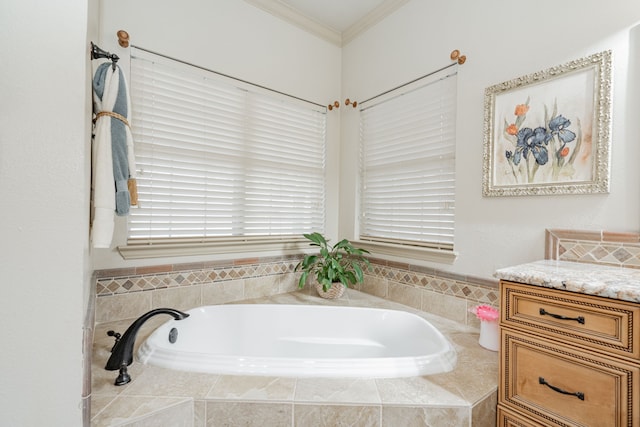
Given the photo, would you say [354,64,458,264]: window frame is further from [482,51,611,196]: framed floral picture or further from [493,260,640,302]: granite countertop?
[493,260,640,302]: granite countertop

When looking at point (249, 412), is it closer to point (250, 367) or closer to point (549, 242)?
point (250, 367)

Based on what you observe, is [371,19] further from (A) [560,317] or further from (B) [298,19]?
(A) [560,317]

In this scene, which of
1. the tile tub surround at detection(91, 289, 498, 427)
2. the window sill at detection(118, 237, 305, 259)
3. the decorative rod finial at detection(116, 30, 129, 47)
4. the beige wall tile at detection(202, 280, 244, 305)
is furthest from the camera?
the beige wall tile at detection(202, 280, 244, 305)

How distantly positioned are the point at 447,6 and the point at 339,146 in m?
1.30

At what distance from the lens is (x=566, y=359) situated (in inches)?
38.2

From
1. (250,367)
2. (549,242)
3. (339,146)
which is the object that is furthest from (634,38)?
(250,367)

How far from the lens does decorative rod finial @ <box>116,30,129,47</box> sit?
66.7 inches

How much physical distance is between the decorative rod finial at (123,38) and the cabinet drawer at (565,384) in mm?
2465

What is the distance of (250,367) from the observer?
1.22m

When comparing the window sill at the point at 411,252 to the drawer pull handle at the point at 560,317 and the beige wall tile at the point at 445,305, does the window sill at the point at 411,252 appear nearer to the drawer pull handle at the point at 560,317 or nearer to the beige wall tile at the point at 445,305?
the beige wall tile at the point at 445,305

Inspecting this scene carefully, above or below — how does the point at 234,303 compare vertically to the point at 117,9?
below

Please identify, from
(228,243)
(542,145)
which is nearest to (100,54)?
(228,243)

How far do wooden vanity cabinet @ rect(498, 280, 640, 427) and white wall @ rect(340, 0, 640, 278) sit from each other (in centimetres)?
62

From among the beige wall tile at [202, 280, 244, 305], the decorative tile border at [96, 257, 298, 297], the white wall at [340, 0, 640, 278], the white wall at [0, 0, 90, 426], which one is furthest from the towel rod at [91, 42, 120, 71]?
the white wall at [340, 0, 640, 278]
